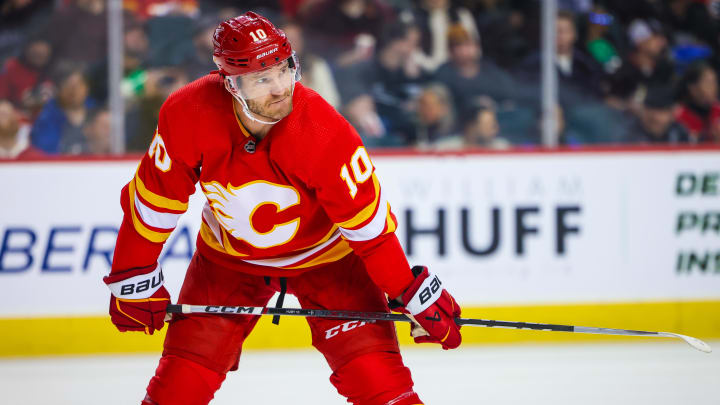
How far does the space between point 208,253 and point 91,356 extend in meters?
2.06

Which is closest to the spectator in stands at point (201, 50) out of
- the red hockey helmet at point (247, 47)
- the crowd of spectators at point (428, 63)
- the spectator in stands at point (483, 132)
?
the crowd of spectators at point (428, 63)

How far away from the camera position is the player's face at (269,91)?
7.18ft

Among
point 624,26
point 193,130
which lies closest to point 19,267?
point 193,130

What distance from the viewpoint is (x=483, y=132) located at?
5016 mm

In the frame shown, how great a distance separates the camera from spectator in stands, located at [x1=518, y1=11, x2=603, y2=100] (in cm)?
509

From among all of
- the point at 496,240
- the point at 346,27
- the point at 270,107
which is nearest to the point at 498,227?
the point at 496,240

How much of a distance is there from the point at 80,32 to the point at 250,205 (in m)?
2.99

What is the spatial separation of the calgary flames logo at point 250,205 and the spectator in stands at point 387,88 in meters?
2.67

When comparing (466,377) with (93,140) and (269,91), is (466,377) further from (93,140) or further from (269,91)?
(93,140)

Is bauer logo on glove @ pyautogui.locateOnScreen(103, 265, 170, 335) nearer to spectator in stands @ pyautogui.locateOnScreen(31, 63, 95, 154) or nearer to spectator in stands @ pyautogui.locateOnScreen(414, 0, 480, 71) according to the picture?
spectator in stands @ pyautogui.locateOnScreen(31, 63, 95, 154)

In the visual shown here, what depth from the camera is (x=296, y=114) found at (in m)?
2.23

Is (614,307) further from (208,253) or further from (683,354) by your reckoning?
(208,253)

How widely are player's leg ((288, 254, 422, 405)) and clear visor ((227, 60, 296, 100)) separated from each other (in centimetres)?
58

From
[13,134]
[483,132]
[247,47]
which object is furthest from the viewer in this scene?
[483,132]
